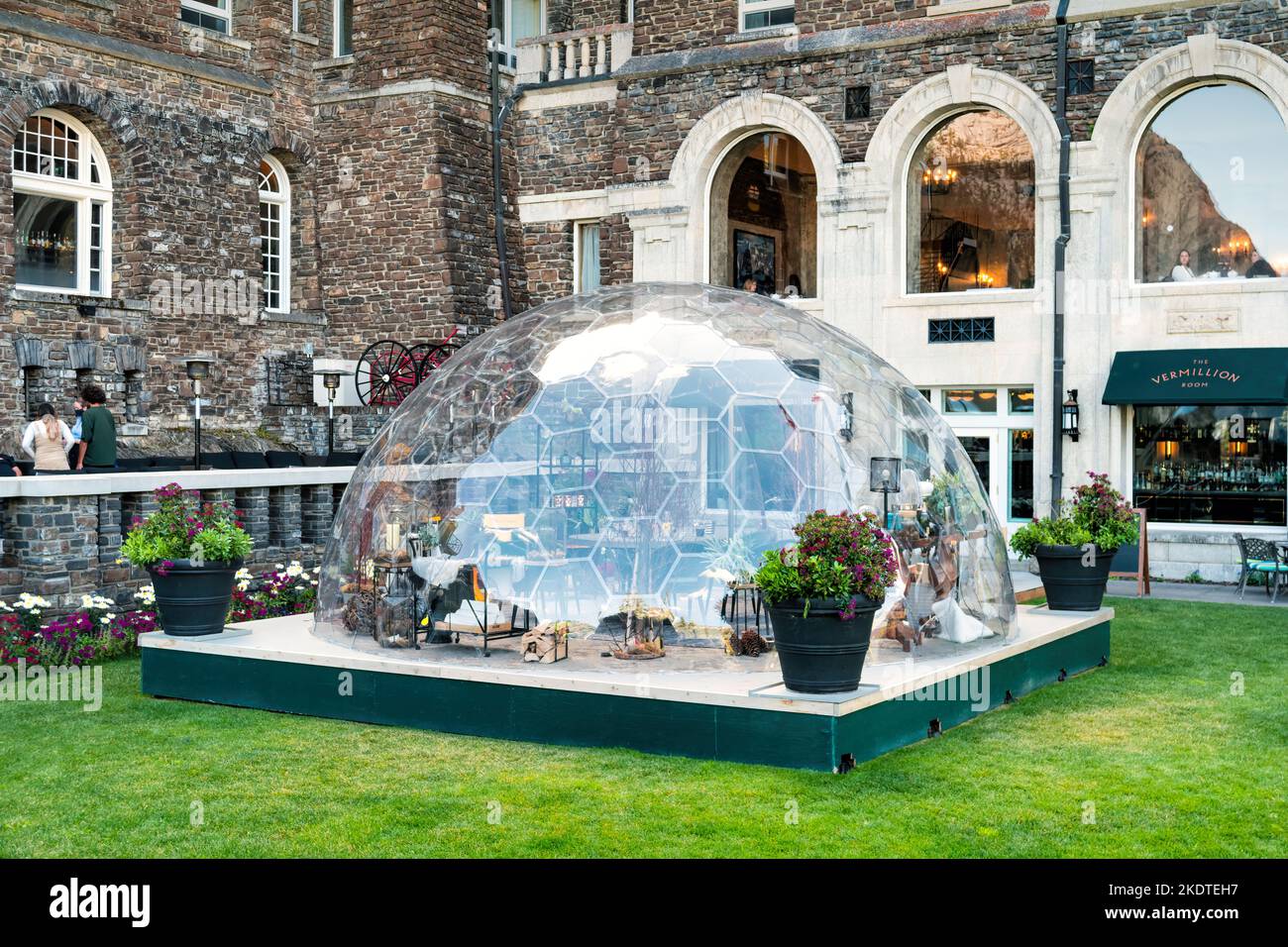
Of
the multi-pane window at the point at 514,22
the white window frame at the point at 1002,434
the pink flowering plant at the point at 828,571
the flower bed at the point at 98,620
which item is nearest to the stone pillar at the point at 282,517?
the flower bed at the point at 98,620

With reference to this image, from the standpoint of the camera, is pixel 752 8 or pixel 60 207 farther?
pixel 752 8

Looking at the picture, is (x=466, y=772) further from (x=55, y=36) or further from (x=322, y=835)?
(x=55, y=36)

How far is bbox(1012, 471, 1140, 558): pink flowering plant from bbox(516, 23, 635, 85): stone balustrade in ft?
48.4

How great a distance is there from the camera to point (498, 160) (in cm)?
2747

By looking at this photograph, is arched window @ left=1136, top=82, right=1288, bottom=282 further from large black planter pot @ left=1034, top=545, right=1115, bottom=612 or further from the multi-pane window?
the multi-pane window

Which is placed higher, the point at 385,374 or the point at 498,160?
the point at 498,160

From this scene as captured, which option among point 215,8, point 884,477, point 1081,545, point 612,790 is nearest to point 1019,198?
Result: point 1081,545

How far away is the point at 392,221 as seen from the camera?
2739cm

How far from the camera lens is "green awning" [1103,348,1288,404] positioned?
20.9 metres

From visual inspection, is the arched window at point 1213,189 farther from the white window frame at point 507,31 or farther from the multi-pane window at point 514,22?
the white window frame at point 507,31

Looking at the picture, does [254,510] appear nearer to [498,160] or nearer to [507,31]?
[498,160]

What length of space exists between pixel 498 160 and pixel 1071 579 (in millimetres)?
16711

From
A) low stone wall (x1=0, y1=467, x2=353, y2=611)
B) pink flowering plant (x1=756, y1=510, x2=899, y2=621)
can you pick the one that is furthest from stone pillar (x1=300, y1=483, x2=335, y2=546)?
pink flowering plant (x1=756, y1=510, x2=899, y2=621)

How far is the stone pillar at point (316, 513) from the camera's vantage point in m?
16.6
